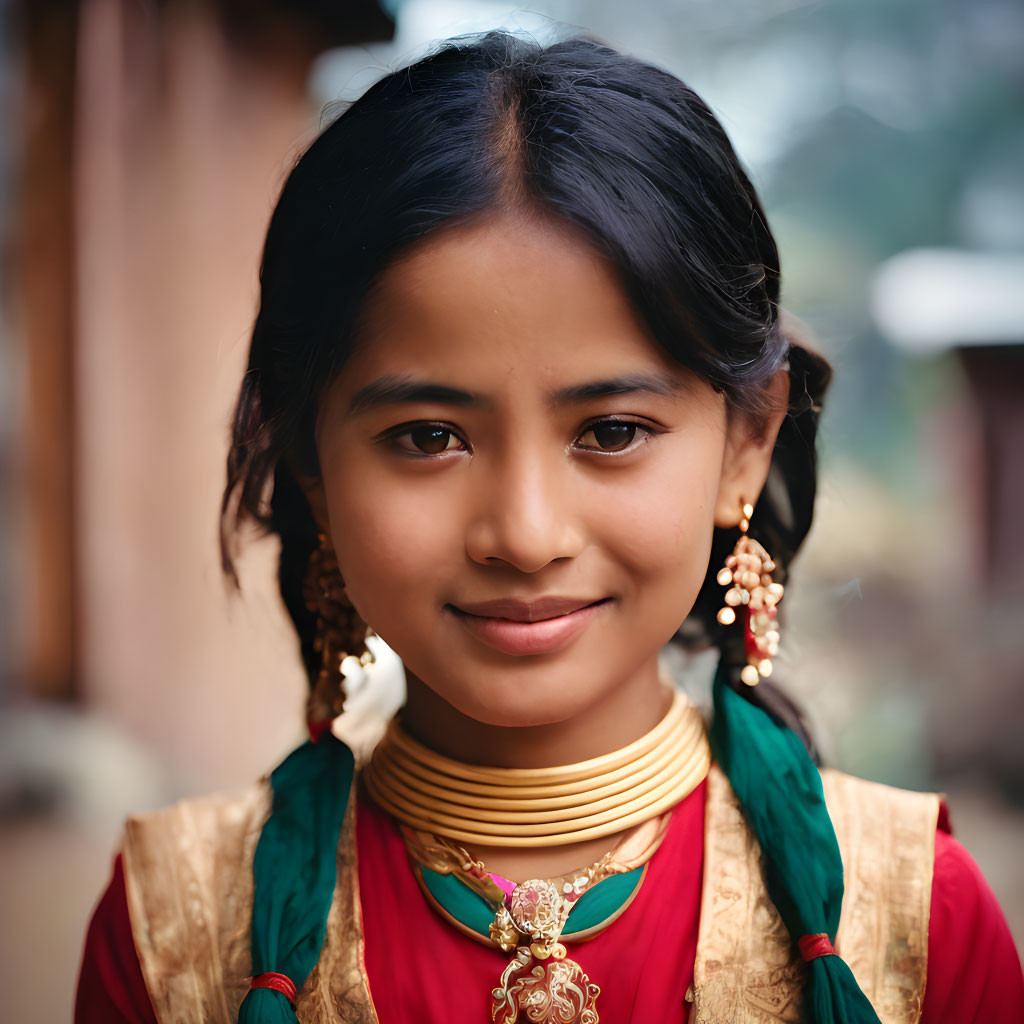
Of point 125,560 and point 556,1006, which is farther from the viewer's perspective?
point 125,560

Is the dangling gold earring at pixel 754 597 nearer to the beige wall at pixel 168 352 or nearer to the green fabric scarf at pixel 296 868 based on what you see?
the green fabric scarf at pixel 296 868

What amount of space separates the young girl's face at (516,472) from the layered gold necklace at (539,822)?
8 cm

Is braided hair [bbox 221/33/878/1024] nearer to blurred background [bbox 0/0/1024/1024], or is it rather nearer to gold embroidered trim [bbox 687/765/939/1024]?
gold embroidered trim [bbox 687/765/939/1024]

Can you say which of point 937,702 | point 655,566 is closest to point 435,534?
point 655,566

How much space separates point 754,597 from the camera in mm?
909

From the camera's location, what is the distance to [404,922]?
88 centimetres

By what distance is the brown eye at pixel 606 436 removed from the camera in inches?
31.1

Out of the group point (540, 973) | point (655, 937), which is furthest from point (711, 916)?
point (540, 973)

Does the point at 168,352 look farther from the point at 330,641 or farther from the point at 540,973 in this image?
the point at 540,973

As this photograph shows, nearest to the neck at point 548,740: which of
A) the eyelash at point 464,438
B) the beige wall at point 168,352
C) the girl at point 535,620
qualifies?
the girl at point 535,620

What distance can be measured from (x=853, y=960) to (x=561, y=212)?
2.12 ft

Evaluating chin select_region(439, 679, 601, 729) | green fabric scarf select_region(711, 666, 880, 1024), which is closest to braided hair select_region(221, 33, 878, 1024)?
green fabric scarf select_region(711, 666, 880, 1024)

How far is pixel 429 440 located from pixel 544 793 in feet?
1.01

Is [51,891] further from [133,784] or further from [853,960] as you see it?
[853,960]
